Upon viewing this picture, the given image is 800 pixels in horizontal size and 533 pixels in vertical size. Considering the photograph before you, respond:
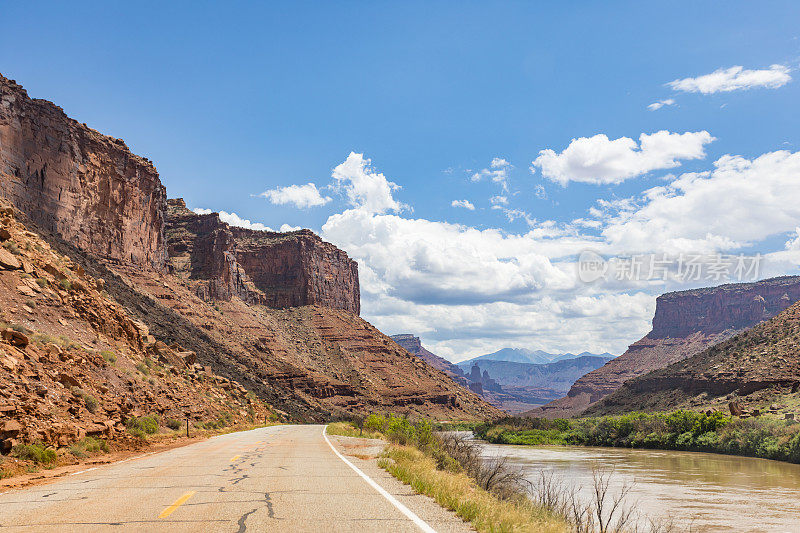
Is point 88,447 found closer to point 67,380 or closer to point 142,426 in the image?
point 67,380

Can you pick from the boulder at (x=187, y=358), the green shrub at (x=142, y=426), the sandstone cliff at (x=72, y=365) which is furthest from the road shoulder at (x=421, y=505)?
the boulder at (x=187, y=358)

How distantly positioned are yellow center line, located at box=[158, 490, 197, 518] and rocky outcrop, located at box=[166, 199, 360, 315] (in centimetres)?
8988

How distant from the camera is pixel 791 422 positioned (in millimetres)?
45406

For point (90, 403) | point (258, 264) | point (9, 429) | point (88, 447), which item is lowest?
point (88, 447)

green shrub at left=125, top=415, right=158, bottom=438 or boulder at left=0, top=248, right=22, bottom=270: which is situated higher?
boulder at left=0, top=248, right=22, bottom=270

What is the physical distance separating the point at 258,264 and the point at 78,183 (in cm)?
5923

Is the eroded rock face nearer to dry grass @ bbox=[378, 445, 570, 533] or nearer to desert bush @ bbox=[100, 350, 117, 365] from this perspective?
desert bush @ bbox=[100, 350, 117, 365]

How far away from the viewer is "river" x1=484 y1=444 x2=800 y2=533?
18.7 meters

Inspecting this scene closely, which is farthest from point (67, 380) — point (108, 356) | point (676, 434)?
point (676, 434)

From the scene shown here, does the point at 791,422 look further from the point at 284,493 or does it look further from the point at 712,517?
the point at 284,493

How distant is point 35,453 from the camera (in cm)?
1485

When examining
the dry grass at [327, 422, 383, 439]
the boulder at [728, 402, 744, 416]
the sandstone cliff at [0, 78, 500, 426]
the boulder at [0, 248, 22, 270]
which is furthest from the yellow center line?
the boulder at [728, 402, 744, 416]

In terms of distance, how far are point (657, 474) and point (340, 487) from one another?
29.8 meters

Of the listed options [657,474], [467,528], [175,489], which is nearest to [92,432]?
[175,489]
